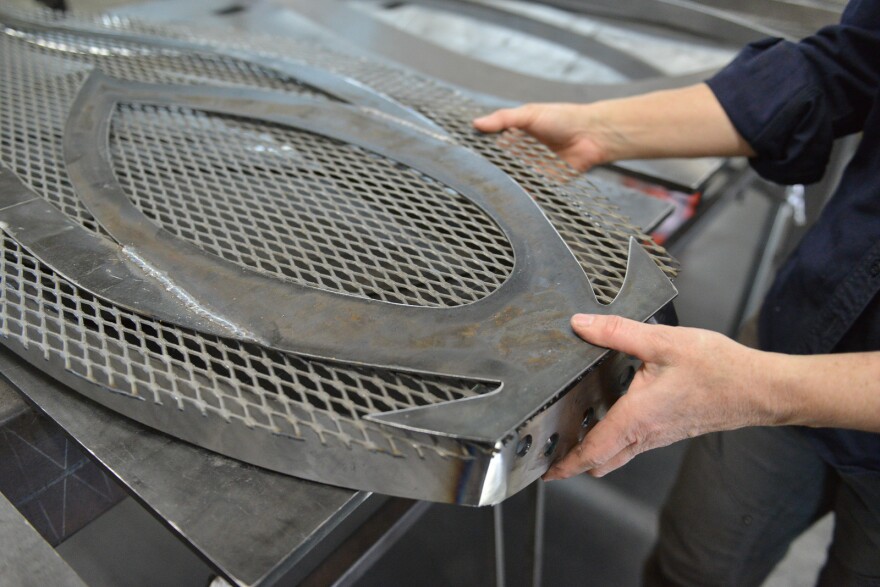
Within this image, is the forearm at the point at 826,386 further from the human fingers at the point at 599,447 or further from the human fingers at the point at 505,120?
the human fingers at the point at 505,120

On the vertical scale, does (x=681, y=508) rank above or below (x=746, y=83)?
below

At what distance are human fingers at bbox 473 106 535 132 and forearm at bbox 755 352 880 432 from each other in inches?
14.6

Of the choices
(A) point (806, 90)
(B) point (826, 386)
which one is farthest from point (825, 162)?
(B) point (826, 386)

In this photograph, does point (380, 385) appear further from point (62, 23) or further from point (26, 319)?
point (62, 23)

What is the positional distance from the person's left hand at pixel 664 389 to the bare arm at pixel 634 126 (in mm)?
339

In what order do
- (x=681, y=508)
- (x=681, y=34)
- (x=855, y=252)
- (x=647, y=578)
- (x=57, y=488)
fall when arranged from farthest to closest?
(x=681, y=34) → (x=647, y=578) → (x=681, y=508) → (x=855, y=252) → (x=57, y=488)

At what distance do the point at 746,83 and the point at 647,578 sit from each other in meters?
0.66

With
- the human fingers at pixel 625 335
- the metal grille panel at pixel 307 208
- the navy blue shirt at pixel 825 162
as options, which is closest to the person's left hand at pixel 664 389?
the human fingers at pixel 625 335

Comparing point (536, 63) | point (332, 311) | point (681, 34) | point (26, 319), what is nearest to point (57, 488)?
point (26, 319)

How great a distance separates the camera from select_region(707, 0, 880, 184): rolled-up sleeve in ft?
2.37

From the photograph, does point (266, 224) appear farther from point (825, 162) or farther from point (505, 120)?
point (825, 162)

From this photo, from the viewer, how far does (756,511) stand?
818 millimetres

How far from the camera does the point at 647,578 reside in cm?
99

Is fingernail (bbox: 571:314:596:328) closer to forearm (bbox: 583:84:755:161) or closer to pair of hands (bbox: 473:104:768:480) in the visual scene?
pair of hands (bbox: 473:104:768:480)
